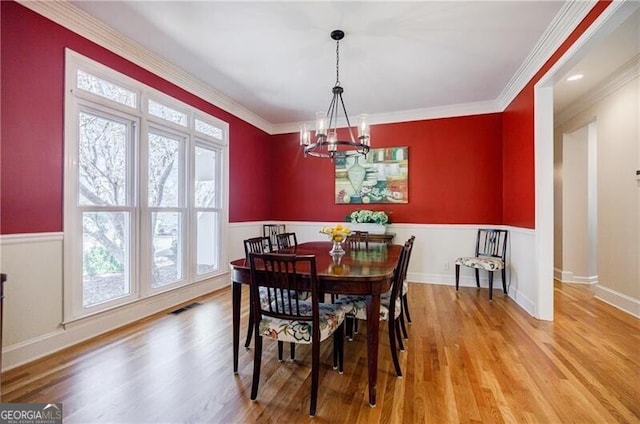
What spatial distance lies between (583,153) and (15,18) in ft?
21.9

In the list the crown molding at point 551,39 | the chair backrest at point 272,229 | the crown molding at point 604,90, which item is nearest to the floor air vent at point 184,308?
the chair backrest at point 272,229

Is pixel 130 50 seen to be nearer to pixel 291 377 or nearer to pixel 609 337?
pixel 291 377

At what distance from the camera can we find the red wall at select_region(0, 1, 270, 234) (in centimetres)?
215

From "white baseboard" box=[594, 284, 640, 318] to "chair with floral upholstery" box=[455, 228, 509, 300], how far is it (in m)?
1.05

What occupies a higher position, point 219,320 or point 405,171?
point 405,171

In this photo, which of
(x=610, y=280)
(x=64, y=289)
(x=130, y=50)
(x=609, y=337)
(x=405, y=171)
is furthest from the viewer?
(x=405, y=171)

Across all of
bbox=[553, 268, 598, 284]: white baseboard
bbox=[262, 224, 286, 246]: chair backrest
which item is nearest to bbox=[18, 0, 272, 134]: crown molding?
bbox=[262, 224, 286, 246]: chair backrest

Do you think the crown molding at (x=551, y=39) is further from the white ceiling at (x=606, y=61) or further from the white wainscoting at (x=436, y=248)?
the white wainscoting at (x=436, y=248)

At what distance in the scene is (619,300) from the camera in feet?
11.4

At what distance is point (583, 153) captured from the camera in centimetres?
457

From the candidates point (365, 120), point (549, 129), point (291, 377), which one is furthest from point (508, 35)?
point (291, 377)

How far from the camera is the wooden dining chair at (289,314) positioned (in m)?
1.73

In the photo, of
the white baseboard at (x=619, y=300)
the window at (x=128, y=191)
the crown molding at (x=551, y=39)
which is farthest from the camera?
the white baseboard at (x=619, y=300)

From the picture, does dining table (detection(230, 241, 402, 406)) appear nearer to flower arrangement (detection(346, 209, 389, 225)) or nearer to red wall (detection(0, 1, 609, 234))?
red wall (detection(0, 1, 609, 234))
